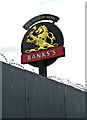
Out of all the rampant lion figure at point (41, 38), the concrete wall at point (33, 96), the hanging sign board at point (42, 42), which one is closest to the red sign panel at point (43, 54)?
the hanging sign board at point (42, 42)

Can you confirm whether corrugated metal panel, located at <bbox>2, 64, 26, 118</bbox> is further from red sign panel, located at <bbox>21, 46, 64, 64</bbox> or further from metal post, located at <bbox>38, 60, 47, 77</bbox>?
metal post, located at <bbox>38, 60, 47, 77</bbox>

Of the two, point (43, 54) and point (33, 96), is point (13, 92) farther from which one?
point (43, 54)

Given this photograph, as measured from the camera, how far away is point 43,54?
24609mm

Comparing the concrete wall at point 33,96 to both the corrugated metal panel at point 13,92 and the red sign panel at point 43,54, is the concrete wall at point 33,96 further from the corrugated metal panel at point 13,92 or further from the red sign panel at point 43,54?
the red sign panel at point 43,54

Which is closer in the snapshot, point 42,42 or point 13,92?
point 13,92

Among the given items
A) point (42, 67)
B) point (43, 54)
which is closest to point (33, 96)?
point (42, 67)

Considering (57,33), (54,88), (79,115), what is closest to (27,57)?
(57,33)

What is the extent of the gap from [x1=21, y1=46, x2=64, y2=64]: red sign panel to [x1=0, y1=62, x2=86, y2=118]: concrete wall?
5287 millimetres

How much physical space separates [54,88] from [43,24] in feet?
37.1

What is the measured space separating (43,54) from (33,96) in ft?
39.0

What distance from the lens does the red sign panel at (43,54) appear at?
23.6m

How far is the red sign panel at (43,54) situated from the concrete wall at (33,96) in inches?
208

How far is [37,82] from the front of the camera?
536 inches

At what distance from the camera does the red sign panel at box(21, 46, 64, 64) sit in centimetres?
2364
